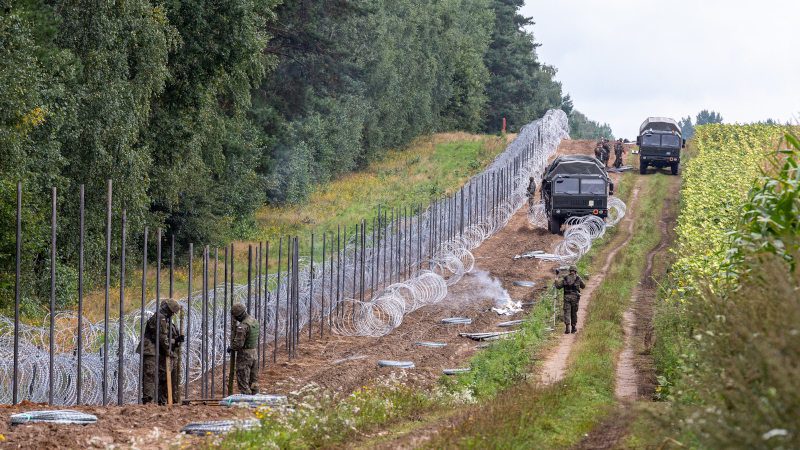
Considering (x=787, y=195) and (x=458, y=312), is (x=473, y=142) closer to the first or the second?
(x=458, y=312)

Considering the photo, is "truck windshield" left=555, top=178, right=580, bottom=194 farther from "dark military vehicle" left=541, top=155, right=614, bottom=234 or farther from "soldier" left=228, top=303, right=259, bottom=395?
"soldier" left=228, top=303, right=259, bottom=395

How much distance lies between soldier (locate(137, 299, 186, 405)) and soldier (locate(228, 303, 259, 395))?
89 cm

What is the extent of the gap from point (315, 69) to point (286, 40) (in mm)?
3419

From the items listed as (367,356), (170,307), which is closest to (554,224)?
(367,356)

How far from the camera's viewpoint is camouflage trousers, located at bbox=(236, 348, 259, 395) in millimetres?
12352

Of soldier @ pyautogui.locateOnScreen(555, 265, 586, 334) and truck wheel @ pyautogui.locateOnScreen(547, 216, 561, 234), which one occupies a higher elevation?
truck wheel @ pyautogui.locateOnScreen(547, 216, 561, 234)

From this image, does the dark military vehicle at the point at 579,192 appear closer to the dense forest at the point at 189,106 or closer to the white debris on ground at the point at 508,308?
the white debris on ground at the point at 508,308

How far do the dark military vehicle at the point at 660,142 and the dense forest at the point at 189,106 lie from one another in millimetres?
16650

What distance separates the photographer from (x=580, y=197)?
1111 inches

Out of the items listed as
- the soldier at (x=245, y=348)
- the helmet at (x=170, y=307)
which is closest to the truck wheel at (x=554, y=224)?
the soldier at (x=245, y=348)

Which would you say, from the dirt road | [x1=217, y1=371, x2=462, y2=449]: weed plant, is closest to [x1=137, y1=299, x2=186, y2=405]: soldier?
the dirt road

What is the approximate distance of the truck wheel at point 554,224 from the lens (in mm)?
29098

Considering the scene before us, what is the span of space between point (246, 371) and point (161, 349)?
139 centimetres

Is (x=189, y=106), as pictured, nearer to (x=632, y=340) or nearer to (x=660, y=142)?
(x=632, y=340)
